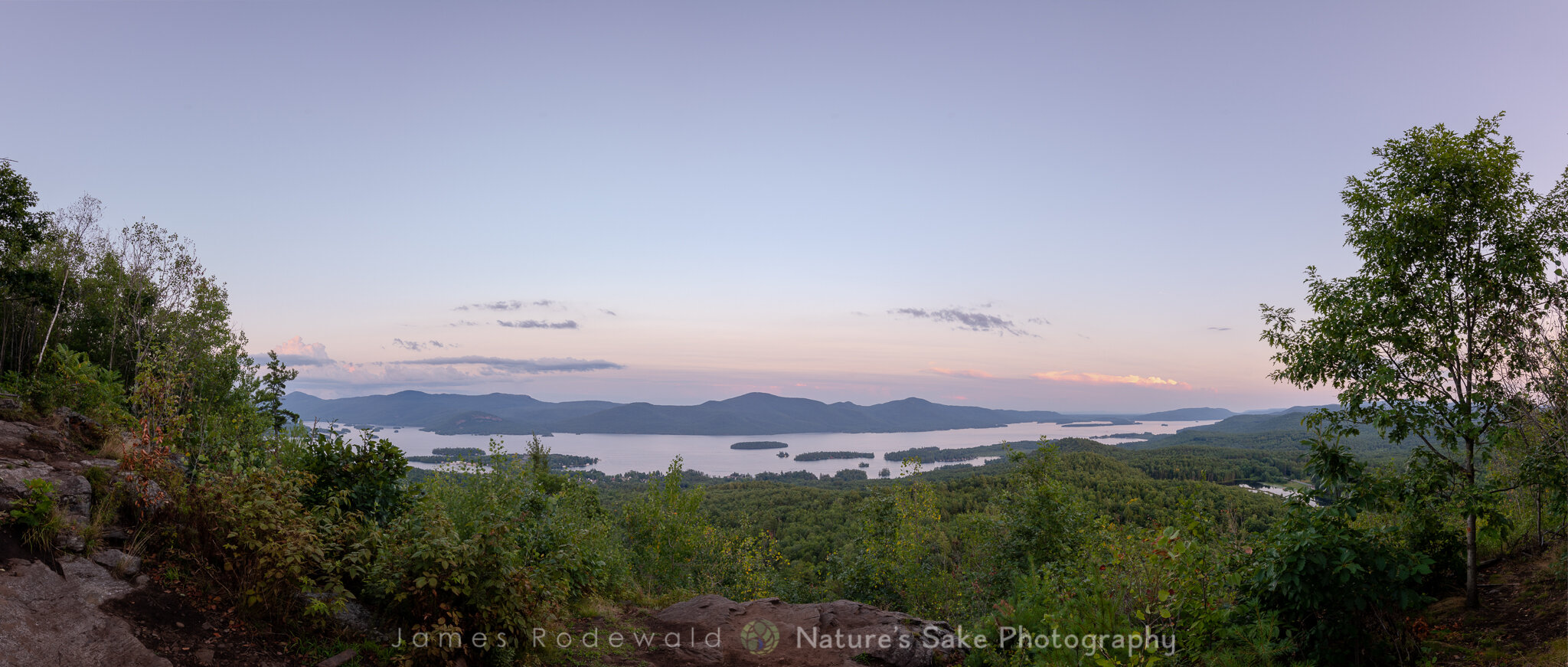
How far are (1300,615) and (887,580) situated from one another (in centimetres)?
901

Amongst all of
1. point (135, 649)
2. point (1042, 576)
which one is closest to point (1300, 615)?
point (1042, 576)

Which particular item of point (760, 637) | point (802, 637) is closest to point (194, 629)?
point (760, 637)

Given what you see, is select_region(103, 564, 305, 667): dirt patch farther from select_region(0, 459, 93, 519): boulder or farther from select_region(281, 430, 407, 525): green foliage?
select_region(281, 430, 407, 525): green foliage

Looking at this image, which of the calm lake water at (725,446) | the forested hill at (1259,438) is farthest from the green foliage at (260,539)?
the calm lake water at (725,446)

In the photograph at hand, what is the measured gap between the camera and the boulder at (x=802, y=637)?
291 inches

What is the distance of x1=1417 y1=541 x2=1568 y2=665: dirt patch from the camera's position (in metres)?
5.16

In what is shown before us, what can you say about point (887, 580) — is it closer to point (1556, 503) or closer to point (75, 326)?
point (1556, 503)

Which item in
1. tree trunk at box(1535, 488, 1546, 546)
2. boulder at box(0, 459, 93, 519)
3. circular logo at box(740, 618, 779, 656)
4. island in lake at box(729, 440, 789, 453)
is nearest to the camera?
boulder at box(0, 459, 93, 519)

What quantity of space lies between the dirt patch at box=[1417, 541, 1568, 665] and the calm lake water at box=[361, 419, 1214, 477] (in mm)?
79622

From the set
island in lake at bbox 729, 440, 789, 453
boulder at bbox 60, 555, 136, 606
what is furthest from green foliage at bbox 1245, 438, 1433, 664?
island in lake at bbox 729, 440, 789, 453

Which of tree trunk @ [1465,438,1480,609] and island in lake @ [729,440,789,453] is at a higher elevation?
tree trunk @ [1465,438,1480,609]

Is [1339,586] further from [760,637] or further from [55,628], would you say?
[55,628]

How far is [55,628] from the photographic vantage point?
13.4 feet

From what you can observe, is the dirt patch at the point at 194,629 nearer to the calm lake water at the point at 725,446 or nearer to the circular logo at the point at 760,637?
the circular logo at the point at 760,637
